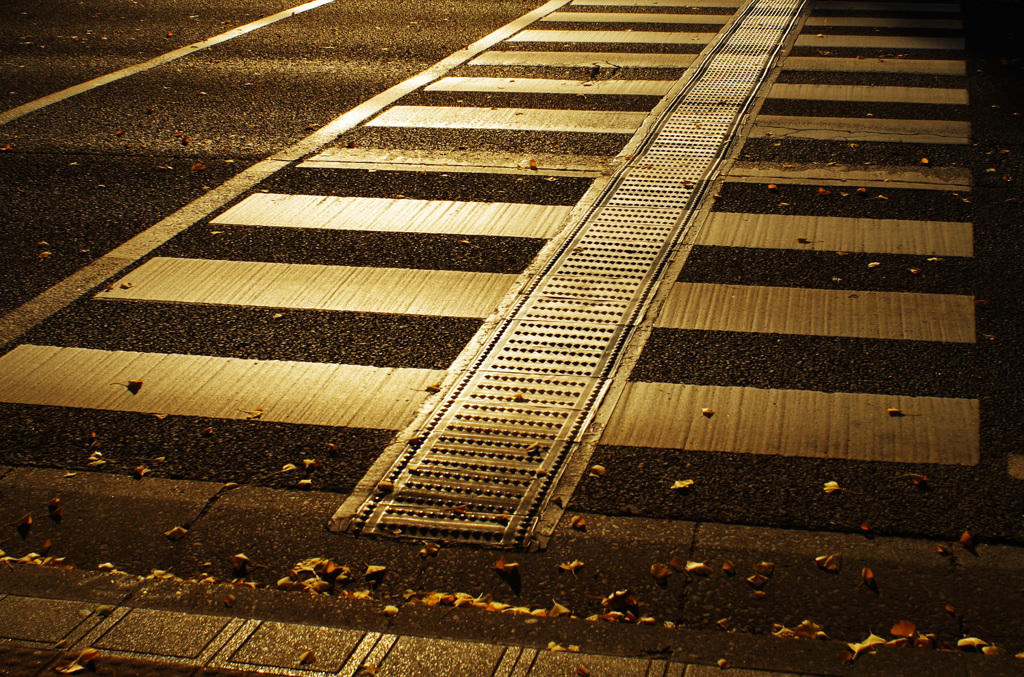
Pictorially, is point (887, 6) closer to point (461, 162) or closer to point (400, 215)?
point (461, 162)

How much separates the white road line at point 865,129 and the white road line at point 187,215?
11.7 ft

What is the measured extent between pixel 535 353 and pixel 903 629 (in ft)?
7.56

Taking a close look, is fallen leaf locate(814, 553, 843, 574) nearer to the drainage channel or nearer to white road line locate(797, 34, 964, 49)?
the drainage channel

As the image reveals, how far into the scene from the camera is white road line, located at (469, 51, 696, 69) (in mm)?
10070

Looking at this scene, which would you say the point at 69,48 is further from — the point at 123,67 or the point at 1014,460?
the point at 1014,460

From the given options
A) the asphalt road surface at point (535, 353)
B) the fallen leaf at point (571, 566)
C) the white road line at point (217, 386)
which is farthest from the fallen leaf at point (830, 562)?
the white road line at point (217, 386)

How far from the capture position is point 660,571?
3.32 meters

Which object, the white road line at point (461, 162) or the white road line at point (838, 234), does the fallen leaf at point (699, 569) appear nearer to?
the white road line at point (838, 234)

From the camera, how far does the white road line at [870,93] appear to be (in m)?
8.55

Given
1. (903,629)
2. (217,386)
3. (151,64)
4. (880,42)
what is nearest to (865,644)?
(903,629)

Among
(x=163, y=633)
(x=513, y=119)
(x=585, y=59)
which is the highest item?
(x=585, y=59)

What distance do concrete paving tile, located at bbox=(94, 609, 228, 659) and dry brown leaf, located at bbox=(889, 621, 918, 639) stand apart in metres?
2.12

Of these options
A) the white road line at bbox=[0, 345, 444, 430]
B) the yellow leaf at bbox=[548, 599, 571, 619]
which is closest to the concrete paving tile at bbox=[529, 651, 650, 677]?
the yellow leaf at bbox=[548, 599, 571, 619]

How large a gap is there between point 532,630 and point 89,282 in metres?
4.02
